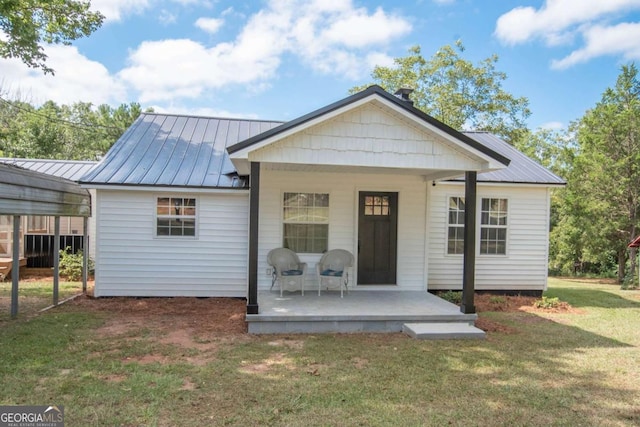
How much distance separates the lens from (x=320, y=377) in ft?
14.5

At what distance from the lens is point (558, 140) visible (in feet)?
91.0

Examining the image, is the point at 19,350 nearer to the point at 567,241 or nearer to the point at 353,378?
the point at 353,378

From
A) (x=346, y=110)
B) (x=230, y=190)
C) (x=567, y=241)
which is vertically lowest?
(x=567, y=241)

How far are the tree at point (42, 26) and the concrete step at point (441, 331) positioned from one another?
35.8 ft

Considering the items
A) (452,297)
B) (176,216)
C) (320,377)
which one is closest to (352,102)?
(320,377)

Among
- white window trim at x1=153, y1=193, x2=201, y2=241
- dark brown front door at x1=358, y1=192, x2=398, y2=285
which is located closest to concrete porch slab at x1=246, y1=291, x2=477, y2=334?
dark brown front door at x1=358, y1=192, x2=398, y2=285

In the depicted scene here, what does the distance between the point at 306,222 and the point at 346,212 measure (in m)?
0.87

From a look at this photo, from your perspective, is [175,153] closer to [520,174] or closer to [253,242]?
[253,242]

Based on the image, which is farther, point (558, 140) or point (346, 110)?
point (558, 140)

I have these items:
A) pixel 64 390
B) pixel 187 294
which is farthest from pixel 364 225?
pixel 64 390

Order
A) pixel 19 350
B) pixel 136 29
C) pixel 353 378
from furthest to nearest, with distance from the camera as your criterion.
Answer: pixel 136 29, pixel 19 350, pixel 353 378

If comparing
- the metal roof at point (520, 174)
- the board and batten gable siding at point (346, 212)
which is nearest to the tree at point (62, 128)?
the board and batten gable siding at point (346, 212)

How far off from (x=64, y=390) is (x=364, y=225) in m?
6.09

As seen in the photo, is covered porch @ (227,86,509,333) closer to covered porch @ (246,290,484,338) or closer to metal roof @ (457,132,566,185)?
covered porch @ (246,290,484,338)
